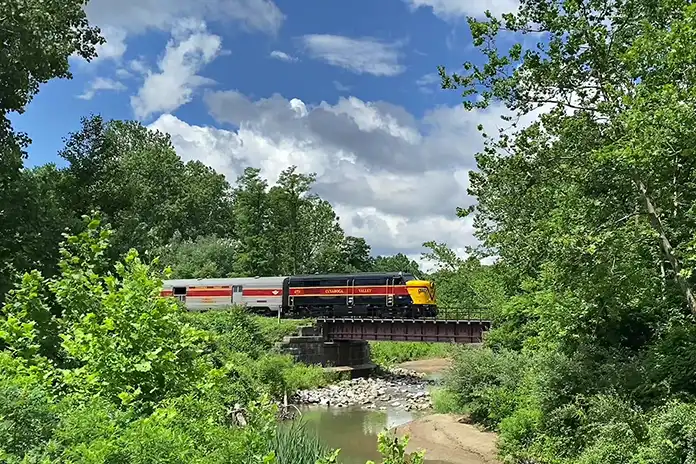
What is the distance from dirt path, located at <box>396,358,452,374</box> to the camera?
4481 centimetres

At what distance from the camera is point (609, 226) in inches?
498

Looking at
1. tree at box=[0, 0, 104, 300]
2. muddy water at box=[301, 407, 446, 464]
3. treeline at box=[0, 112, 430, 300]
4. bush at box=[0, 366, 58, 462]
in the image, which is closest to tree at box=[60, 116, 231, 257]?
treeline at box=[0, 112, 430, 300]

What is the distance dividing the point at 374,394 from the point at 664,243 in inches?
900

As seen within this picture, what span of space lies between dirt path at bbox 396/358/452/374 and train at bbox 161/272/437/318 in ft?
24.1

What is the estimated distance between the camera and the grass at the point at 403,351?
160 feet

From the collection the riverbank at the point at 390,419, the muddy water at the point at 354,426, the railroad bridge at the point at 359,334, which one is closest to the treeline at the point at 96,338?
the railroad bridge at the point at 359,334

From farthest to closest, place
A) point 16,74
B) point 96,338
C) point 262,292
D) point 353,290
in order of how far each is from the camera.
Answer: point 262,292
point 353,290
point 16,74
point 96,338

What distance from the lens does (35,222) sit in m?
15.8

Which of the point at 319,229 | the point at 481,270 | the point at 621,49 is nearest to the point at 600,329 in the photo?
the point at 621,49

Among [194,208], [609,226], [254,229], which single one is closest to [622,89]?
[609,226]

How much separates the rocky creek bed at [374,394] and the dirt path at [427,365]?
5.48m

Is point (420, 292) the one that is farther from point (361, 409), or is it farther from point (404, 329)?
point (361, 409)

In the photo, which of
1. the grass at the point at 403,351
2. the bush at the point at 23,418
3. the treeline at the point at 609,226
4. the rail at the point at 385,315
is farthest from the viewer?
the grass at the point at 403,351

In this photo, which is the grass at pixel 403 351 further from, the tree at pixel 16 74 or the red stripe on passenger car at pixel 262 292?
the tree at pixel 16 74
